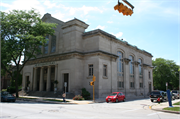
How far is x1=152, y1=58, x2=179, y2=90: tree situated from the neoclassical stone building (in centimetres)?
3555

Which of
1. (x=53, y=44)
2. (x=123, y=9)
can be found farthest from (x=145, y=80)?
(x=123, y=9)

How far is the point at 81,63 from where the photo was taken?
105 ft

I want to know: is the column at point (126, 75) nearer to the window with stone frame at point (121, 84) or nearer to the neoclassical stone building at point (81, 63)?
the neoclassical stone building at point (81, 63)

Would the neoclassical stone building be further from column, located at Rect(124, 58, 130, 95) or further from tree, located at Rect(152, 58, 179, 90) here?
tree, located at Rect(152, 58, 179, 90)

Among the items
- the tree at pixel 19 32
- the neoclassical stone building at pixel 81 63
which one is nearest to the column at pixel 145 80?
the neoclassical stone building at pixel 81 63

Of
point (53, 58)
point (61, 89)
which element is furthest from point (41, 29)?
point (61, 89)

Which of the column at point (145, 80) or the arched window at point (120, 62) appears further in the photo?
the column at point (145, 80)

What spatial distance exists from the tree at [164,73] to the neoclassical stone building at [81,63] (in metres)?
35.5

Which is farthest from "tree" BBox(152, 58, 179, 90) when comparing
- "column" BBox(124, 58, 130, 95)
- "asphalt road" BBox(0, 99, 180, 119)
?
"asphalt road" BBox(0, 99, 180, 119)

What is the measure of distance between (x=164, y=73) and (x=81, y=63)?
51.9 metres

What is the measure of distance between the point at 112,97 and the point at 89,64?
381 inches

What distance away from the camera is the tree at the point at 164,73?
230 ft

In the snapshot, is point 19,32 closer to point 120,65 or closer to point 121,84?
point 120,65

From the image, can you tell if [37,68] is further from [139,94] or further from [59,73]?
[139,94]
